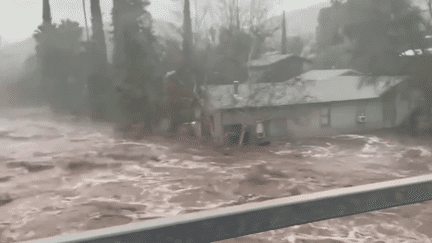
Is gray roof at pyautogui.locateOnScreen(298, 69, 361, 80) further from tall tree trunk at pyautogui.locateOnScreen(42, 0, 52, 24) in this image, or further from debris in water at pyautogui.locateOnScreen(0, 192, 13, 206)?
debris in water at pyautogui.locateOnScreen(0, 192, 13, 206)

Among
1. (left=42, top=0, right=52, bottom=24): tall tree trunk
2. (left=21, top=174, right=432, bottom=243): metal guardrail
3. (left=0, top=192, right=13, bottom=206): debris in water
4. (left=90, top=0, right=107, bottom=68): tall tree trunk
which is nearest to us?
(left=21, top=174, right=432, bottom=243): metal guardrail

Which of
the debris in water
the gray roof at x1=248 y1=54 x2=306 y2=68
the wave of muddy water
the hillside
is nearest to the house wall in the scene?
the wave of muddy water

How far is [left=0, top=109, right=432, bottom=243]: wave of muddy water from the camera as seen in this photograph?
3.19m

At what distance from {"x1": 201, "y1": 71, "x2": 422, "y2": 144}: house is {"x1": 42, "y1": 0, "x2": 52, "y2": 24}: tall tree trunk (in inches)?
61.2

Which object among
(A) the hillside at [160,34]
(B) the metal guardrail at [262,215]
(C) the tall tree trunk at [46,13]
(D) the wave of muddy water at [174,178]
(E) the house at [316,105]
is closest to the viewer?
(B) the metal guardrail at [262,215]

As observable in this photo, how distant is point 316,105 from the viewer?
3.24 m

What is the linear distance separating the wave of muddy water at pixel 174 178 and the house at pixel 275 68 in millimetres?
725

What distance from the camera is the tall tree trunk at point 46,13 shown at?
2257 mm

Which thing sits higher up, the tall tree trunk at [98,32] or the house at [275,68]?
the tall tree trunk at [98,32]

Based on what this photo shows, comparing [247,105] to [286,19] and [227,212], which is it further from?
[227,212]

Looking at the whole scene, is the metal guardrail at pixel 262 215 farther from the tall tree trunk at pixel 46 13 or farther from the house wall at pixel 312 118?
the house wall at pixel 312 118

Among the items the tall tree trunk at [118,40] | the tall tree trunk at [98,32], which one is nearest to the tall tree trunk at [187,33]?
the tall tree trunk at [118,40]

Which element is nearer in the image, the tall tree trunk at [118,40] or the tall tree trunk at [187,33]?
the tall tree trunk at [118,40]

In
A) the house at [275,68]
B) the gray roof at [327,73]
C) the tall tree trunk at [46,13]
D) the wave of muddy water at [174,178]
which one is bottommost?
the wave of muddy water at [174,178]
